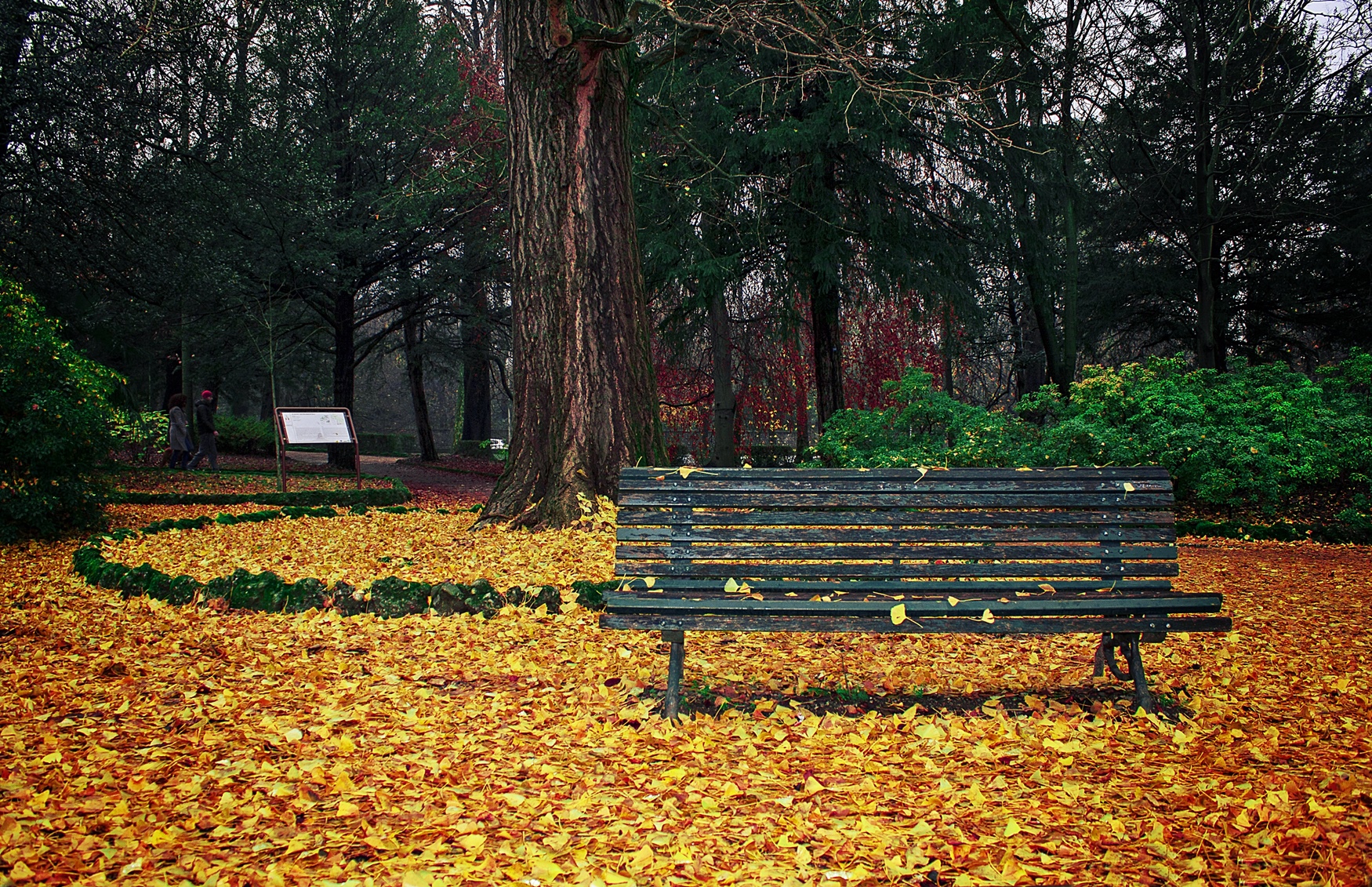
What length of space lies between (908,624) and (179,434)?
51.2 feet

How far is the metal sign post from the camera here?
11.0 metres

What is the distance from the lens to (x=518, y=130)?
6938 millimetres

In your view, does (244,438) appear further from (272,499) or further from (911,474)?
(911,474)

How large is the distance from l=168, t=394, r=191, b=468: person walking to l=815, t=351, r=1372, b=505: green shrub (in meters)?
11.7

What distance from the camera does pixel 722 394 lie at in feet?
54.5

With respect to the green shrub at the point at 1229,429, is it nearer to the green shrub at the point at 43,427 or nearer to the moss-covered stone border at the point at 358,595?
the moss-covered stone border at the point at 358,595

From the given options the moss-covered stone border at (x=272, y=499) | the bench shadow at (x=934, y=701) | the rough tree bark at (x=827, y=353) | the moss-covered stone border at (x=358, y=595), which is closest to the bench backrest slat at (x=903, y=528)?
the bench shadow at (x=934, y=701)

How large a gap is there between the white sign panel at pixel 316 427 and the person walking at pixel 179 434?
5126mm

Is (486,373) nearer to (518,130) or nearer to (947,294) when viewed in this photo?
(947,294)

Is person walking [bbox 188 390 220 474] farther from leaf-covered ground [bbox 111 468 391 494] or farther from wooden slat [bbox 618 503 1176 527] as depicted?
wooden slat [bbox 618 503 1176 527]

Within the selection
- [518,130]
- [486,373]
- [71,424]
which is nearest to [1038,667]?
[518,130]

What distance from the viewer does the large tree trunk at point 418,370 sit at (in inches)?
752

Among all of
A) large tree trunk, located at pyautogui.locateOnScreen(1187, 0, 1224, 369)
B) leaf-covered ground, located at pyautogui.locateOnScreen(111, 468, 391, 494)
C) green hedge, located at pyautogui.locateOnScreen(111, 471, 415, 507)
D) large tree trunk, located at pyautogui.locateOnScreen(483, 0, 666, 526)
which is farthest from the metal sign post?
large tree trunk, located at pyautogui.locateOnScreen(1187, 0, 1224, 369)

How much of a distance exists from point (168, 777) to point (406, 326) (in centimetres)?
1823
